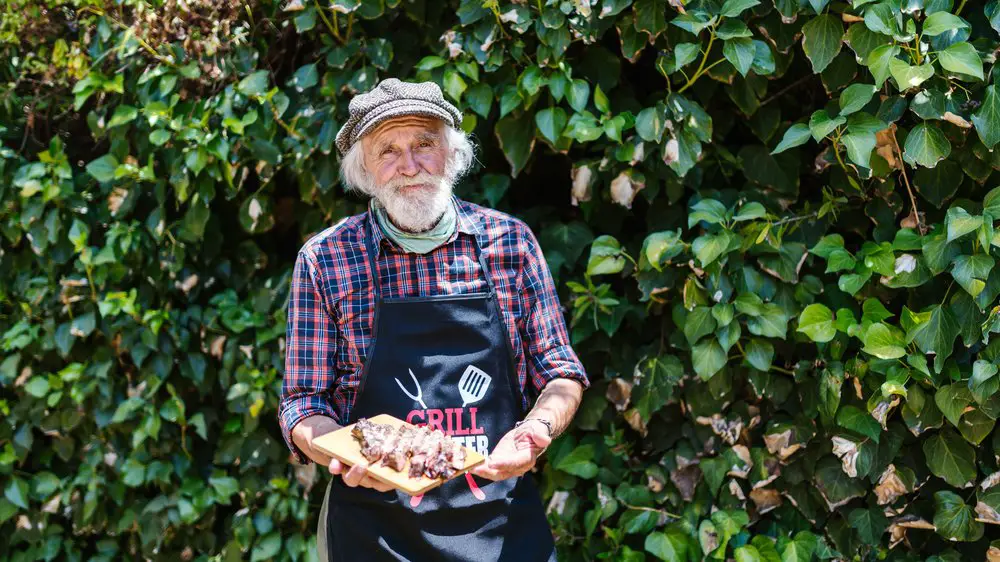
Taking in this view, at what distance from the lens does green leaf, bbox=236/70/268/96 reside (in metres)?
2.68

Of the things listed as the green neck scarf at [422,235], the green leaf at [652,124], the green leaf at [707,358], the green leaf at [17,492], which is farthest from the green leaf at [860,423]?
the green leaf at [17,492]

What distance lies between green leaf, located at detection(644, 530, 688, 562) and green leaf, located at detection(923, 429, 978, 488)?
62cm

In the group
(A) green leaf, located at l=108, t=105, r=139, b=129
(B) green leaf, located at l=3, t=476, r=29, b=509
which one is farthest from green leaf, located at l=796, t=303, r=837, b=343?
(B) green leaf, located at l=3, t=476, r=29, b=509

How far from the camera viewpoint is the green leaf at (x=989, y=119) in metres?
2.00

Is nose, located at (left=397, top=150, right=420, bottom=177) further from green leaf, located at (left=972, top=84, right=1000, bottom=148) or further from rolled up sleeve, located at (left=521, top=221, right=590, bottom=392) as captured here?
green leaf, located at (left=972, top=84, right=1000, bottom=148)

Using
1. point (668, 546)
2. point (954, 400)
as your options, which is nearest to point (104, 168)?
point (668, 546)

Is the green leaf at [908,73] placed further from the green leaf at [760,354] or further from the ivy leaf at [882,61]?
the green leaf at [760,354]

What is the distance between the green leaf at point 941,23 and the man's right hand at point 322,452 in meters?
1.42

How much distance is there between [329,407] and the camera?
2.06m

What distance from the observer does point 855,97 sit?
2061 millimetres

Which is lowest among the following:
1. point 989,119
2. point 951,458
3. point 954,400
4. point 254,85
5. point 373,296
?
point 951,458

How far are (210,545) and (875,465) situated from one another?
2.00 m

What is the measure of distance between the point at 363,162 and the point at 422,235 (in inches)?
8.5

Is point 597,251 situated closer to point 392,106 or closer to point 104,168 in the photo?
point 392,106
